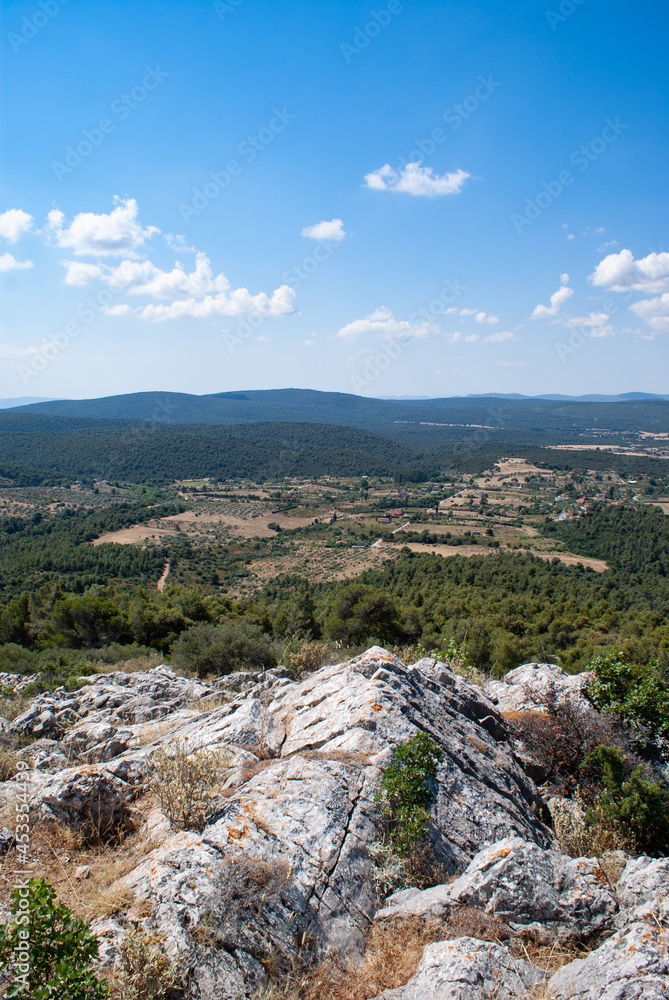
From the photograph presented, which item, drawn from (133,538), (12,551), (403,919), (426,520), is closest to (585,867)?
(403,919)

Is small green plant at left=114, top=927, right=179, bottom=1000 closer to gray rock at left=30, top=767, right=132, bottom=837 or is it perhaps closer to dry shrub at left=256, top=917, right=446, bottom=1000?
dry shrub at left=256, top=917, right=446, bottom=1000

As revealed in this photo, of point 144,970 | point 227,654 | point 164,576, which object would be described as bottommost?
point 164,576

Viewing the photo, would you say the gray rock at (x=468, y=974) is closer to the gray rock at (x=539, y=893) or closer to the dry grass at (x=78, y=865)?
the gray rock at (x=539, y=893)

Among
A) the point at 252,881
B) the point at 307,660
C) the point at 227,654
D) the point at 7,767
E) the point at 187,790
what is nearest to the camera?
the point at 252,881

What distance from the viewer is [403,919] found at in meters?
5.11

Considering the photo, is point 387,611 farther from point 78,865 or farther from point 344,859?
point 78,865

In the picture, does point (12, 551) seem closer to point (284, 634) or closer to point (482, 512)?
point (284, 634)

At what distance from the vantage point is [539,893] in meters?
5.15

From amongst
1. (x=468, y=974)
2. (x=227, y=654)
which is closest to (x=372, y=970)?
(x=468, y=974)

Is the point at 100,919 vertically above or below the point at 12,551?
above

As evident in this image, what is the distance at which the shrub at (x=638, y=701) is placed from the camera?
9.37 meters

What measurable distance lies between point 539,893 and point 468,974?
137cm

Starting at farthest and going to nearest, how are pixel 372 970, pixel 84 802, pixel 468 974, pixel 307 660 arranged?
pixel 307 660 < pixel 84 802 < pixel 372 970 < pixel 468 974

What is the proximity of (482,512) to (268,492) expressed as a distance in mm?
72114
